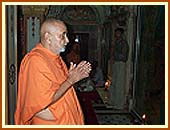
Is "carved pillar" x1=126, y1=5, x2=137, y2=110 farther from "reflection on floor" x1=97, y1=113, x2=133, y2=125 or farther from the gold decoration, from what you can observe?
the gold decoration

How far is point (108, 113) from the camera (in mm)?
6473

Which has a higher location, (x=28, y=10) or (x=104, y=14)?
(x=104, y=14)

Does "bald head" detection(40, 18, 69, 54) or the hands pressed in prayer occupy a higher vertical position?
"bald head" detection(40, 18, 69, 54)

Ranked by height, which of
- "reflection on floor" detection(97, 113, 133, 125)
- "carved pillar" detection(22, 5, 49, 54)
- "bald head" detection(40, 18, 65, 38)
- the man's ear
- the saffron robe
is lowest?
"reflection on floor" detection(97, 113, 133, 125)

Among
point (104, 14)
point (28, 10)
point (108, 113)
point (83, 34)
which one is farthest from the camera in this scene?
point (83, 34)

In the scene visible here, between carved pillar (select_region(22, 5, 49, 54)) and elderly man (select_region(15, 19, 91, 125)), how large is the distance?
87.1 inches

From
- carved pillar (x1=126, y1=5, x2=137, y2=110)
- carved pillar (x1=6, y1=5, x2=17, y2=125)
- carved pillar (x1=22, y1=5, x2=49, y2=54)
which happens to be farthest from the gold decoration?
carved pillar (x1=126, y1=5, x2=137, y2=110)

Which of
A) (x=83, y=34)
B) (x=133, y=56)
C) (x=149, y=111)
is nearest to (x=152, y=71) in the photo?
(x=149, y=111)

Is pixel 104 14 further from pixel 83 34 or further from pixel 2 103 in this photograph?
pixel 2 103

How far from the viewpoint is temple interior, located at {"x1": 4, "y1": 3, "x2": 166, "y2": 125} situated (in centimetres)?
322

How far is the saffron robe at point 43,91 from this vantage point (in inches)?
79.4

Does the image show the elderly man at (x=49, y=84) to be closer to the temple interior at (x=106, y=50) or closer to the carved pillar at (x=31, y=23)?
the temple interior at (x=106, y=50)

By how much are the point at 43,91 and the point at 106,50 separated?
763 centimetres

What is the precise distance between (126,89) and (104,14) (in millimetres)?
3043
